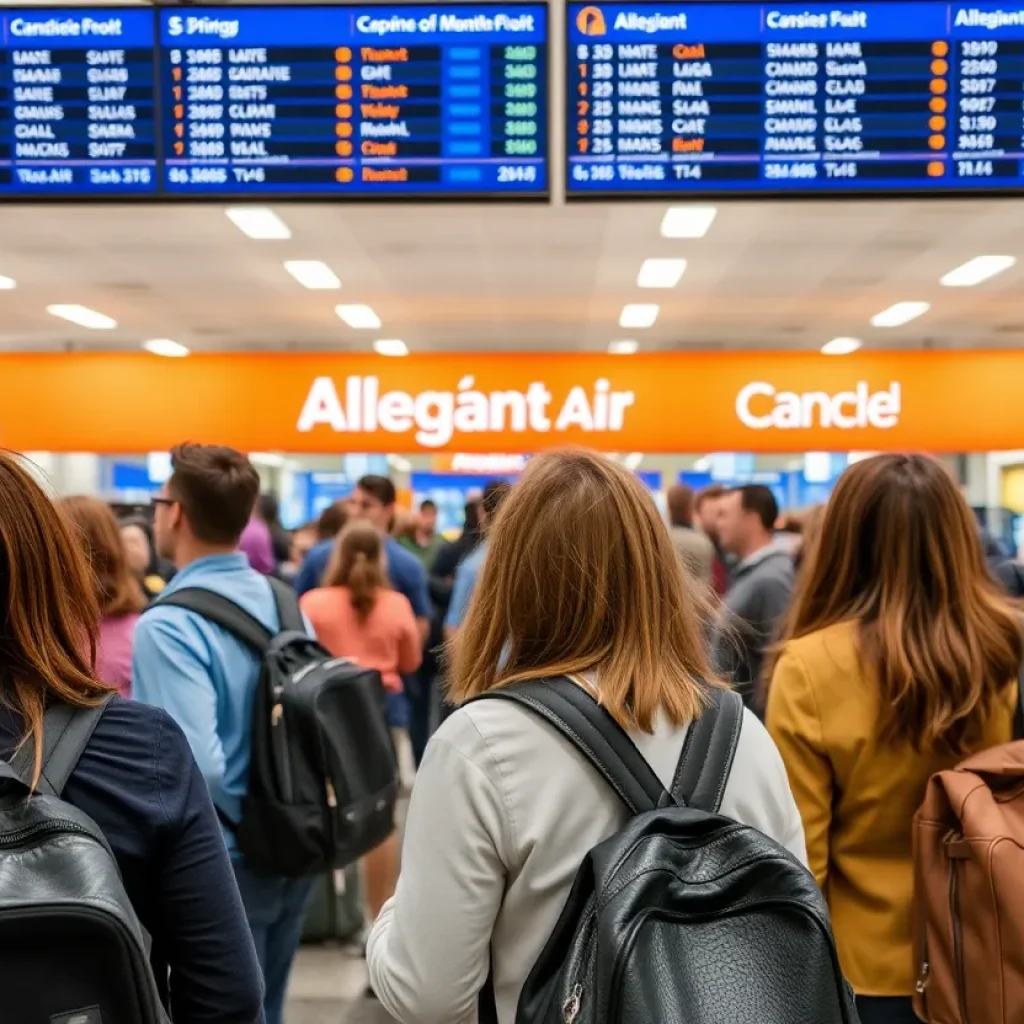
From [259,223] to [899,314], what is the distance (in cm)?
571

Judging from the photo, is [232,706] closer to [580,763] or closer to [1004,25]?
[580,763]

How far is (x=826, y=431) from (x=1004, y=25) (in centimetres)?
479

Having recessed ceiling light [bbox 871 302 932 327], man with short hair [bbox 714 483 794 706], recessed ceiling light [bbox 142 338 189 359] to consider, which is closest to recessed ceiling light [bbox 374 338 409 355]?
recessed ceiling light [bbox 142 338 189 359]

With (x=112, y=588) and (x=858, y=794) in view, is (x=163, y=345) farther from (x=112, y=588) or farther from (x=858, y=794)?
(x=858, y=794)

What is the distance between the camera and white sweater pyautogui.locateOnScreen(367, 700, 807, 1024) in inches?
49.4

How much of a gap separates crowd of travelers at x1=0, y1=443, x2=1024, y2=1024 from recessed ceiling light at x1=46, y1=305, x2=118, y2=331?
325 inches

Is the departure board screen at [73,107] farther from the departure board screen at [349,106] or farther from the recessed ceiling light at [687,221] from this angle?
the recessed ceiling light at [687,221]

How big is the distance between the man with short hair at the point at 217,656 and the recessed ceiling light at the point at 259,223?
4426 millimetres

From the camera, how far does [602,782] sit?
126 centimetres

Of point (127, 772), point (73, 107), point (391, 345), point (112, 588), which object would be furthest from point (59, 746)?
point (391, 345)

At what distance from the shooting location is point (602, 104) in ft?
12.0

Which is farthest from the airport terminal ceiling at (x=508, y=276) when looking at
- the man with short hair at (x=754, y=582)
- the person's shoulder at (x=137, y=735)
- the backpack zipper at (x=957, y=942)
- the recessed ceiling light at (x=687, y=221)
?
the backpack zipper at (x=957, y=942)

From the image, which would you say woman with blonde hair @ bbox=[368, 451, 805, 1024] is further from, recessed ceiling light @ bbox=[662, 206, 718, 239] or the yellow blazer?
recessed ceiling light @ bbox=[662, 206, 718, 239]

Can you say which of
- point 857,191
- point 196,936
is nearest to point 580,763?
point 196,936
